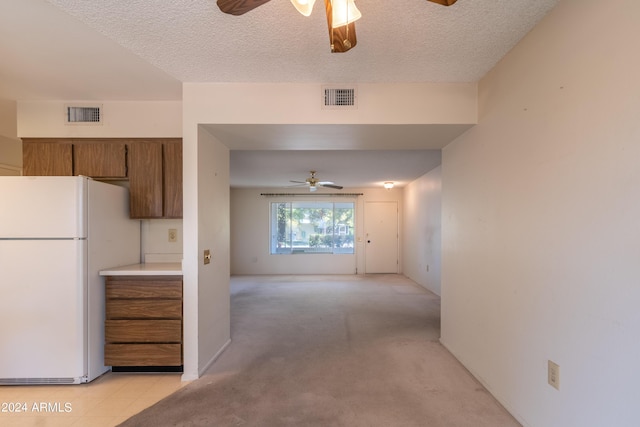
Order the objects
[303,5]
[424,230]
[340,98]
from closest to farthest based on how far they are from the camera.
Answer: [303,5] → [340,98] → [424,230]

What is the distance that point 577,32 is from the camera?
1383 mm

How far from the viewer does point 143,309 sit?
2.38 metres

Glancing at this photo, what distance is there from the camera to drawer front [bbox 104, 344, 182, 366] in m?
2.36

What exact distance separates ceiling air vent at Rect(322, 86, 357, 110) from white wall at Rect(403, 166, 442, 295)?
3204mm

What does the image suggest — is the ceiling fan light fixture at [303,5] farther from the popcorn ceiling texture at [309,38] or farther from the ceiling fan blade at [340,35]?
the popcorn ceiling texture at [309,38]

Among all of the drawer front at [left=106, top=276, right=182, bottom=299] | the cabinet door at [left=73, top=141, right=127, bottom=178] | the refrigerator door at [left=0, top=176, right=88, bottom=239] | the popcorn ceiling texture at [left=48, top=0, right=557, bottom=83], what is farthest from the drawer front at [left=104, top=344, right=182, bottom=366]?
the popcorn ceiling texture at [left=48, top=0, right=557, bottom=83]

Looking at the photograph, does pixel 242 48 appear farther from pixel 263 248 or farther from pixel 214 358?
pixel 263 248

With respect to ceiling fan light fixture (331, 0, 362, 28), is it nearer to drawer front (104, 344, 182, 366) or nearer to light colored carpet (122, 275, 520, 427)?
light colored carpet (122, 275, 520, 427)

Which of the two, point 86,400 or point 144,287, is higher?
point 144,287

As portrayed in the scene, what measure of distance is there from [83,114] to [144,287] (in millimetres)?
1810

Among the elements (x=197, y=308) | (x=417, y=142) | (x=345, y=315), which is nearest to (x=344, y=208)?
(x=345, y=315)

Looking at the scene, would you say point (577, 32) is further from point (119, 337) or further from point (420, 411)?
point (119, 337)

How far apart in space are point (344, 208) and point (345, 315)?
13.4 ft

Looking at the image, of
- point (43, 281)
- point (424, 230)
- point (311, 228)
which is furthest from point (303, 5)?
point (311, 228)
